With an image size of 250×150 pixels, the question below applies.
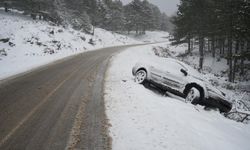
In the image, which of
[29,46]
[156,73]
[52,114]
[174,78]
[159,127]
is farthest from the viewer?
[29,46]

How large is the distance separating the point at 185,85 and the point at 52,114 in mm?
6865

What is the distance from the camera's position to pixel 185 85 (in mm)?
12500

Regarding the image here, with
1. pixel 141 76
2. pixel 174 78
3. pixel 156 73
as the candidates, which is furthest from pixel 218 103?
pixel 141 76

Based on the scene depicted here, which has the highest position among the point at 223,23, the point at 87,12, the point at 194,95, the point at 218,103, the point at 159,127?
the point at 87,12

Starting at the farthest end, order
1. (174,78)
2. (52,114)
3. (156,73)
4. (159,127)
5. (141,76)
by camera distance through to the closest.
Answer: (141,76) < (156,73) < (174,78) < (52,114) < (159,127)

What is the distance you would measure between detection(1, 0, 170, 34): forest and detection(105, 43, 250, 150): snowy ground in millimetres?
36006

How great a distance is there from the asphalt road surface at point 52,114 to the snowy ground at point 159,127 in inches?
19.9

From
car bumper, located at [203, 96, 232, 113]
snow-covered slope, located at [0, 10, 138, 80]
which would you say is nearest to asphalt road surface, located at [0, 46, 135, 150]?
snow-covered slope, located at [0, 10, 138, 80]

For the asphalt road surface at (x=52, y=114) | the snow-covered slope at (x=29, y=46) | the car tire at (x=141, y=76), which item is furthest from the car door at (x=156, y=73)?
the snow-covered slope at (x=29, y=46)

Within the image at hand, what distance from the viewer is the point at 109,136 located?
7113 mm

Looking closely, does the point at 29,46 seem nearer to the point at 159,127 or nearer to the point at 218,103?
the point at 218,103

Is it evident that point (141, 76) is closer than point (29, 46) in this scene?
Yes

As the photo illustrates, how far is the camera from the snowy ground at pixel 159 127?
6.86 m

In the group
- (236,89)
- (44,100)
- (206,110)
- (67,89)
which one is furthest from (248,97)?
(44,100)
